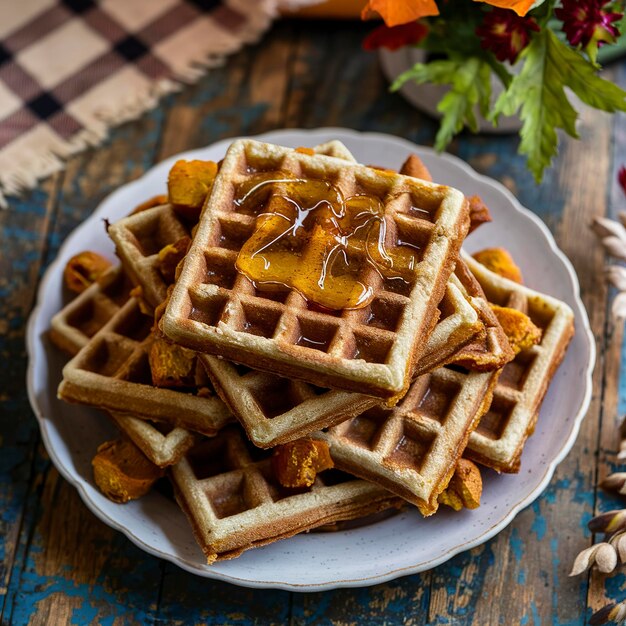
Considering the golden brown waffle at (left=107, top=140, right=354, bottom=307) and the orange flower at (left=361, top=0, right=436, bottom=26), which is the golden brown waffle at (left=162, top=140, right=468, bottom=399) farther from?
the orange flower at (left=361, top=0, right=436, bottom=26)

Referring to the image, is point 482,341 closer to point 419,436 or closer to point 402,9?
point 419,436

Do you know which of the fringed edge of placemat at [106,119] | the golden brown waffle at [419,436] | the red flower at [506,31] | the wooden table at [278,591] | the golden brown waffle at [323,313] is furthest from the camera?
the fringed edge of placemat at [106,119]

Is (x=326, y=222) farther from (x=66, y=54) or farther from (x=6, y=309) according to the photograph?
(x=66, y=54)

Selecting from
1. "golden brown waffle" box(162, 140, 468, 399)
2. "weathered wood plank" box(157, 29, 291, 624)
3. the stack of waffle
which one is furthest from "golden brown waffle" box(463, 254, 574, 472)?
"weathered wood plank" box(157, 29, 291, 624)

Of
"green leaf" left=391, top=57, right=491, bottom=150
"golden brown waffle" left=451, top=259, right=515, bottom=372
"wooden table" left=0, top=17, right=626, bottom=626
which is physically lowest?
"wooden table" left=0, top=17, right=626, bottom=626

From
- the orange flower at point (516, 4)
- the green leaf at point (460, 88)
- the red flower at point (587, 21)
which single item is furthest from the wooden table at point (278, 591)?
the orange flower at point (516, 4)

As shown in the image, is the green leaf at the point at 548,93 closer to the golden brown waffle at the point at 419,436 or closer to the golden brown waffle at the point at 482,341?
the golden brown waffle at the point at 482,341

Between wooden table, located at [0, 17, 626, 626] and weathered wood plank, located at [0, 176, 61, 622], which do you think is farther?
weathered wood plank, located at [0, 176, 61, 622]

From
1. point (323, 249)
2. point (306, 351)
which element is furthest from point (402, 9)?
point (306, 351)
